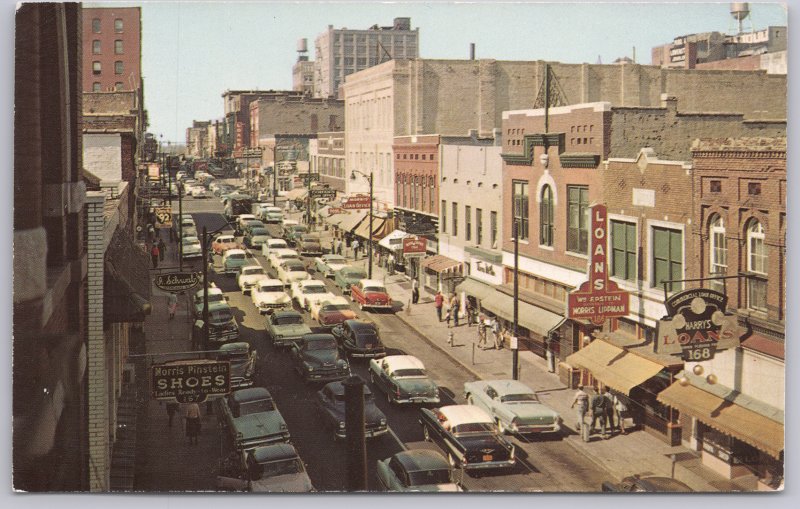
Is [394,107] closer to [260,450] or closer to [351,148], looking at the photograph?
[351,148]

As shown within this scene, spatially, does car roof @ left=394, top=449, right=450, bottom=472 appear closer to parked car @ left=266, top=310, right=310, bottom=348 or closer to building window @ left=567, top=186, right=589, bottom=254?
parked car @ left=266, top=310, right=310, bottom=348

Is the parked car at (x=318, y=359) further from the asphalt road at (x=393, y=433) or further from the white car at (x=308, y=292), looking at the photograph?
the white car at (x=308, y=292)

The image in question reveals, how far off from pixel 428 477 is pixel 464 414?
13.3ft

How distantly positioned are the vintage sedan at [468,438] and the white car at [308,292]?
1174 centimetres

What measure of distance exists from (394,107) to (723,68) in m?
18.4

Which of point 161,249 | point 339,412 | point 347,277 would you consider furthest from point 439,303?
point 161,249

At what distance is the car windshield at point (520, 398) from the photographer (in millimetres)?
26359

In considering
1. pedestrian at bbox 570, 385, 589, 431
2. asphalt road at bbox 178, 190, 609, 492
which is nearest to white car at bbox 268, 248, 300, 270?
asphalt road at bbox 178, 190, 609, 492

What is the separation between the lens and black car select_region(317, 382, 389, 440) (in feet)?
82.6

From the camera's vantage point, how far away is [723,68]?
1994 inches

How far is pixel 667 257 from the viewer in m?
26.8

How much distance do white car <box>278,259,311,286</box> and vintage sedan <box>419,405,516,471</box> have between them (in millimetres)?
16234

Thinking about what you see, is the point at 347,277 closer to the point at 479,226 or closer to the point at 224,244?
the point at 479,226

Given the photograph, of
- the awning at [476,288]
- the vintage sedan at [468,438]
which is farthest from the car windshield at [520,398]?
the awning at [476,288]
